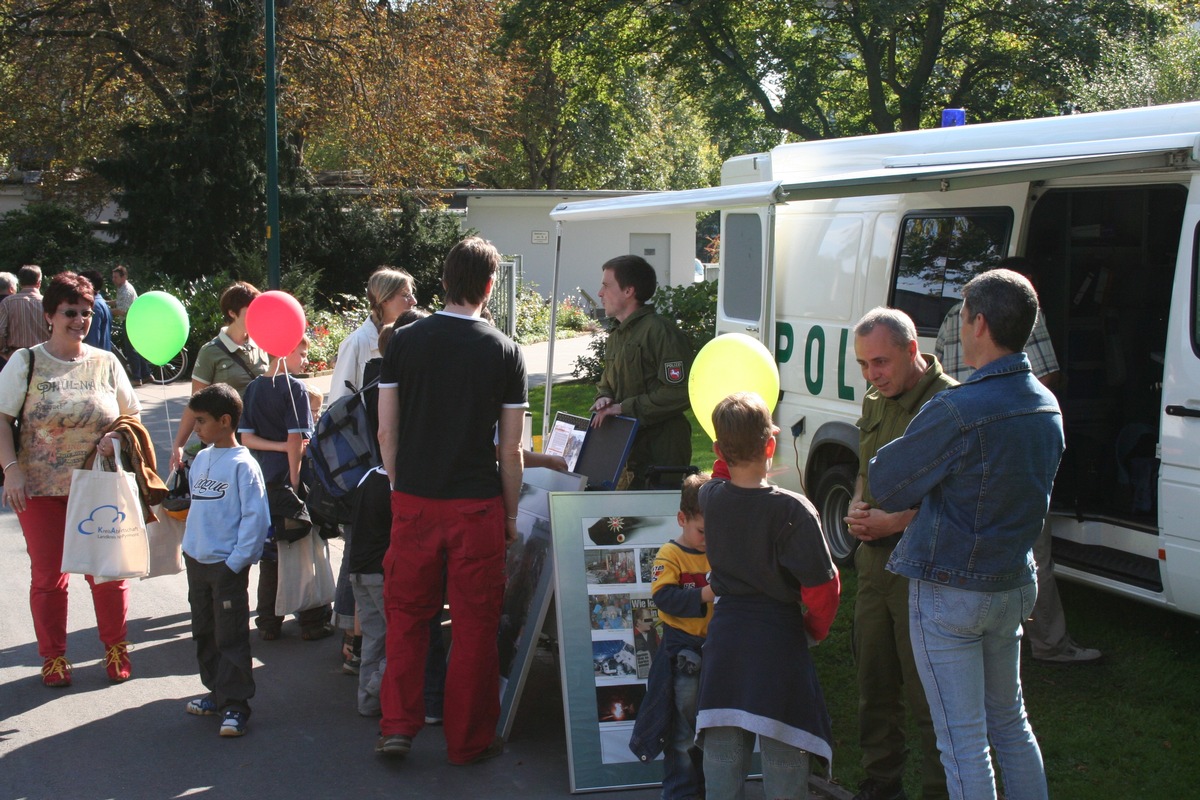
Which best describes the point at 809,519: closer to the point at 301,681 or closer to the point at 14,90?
the point at 301,681

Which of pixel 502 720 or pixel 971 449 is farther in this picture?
pixel 502 720

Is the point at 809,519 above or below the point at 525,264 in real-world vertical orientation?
below

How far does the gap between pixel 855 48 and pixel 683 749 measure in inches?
704

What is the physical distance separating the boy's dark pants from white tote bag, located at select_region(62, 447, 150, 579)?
0.45 meters

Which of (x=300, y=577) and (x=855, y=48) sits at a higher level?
(x=855, y=48)

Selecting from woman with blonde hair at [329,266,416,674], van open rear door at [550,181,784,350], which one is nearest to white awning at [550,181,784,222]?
van open rear door at [550,181,784,350]

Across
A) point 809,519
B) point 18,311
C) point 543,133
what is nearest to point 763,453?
point 809,519

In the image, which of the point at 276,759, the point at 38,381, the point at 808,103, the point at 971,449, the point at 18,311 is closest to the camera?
the point at 971,449

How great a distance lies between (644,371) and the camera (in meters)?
5.87

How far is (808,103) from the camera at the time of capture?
65.0ft

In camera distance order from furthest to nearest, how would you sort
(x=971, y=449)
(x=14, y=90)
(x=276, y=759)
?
(x=14, y=90), (x=276, y=759), (x=971, y=449)

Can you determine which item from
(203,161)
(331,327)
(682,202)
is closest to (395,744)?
(682,202)

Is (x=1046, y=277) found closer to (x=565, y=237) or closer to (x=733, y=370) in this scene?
(x=733, y=370)

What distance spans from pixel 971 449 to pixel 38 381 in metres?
4.55
